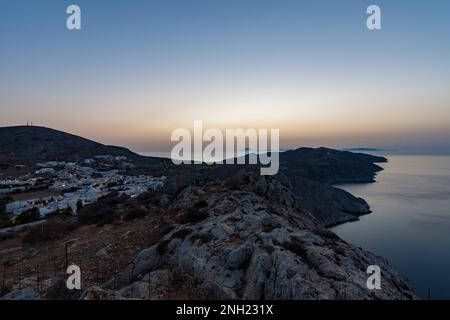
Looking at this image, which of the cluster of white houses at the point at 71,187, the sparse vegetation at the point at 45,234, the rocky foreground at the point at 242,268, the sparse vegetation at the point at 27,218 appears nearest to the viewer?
the rocky foreground at the point at 242,268

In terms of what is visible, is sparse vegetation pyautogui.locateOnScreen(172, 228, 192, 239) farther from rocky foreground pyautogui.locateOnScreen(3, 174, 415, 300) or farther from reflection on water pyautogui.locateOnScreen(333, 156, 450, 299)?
reflection on water pyautogui.locateOnScreen(333, 156, 450, 299)

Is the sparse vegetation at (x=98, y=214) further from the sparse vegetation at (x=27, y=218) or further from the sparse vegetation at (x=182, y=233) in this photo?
the sparse vegetation at (x=27, y=218)

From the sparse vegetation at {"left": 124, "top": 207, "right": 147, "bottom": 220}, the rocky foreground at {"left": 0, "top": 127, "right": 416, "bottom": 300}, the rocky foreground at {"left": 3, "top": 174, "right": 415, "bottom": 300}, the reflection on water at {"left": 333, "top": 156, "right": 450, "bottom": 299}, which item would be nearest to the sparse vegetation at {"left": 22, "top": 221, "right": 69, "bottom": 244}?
the rocky foreground at {"left": 0, "top": 127, "right": 416, "bottom": 300}

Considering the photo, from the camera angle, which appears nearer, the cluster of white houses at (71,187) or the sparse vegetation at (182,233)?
the sparse vegetation at (182,233)

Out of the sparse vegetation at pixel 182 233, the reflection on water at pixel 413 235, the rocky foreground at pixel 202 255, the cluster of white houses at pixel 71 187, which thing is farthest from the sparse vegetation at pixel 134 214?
the reflection on water at pixel 413 235

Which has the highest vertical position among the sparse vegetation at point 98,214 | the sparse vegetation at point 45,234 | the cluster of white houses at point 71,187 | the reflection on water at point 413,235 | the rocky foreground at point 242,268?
the rocky foreground at point 242,268

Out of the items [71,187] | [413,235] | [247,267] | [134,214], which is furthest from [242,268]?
[71,187]

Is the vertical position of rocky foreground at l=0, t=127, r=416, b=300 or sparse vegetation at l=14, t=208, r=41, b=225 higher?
rocky foreground at l=0, t=127, r=416, b=300

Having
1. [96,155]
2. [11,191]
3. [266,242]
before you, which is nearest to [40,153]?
[96,155]
